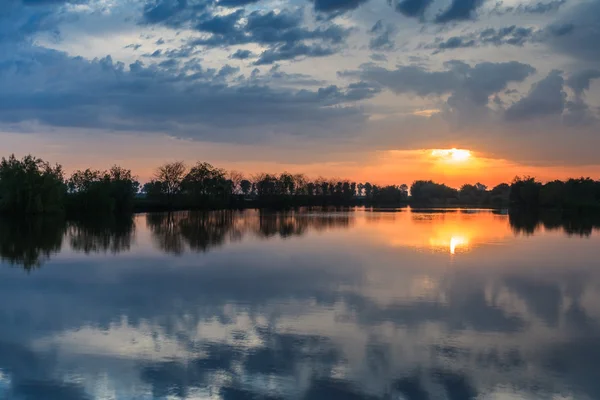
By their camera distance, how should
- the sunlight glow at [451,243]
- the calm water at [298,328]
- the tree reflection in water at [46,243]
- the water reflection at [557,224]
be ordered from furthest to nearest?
the water reflection at [557,224], the sunlight glow at [451,243], the tree reflection in water at [46,243], the calm water at [298,328]

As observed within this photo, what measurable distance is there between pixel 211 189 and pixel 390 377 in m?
82.0

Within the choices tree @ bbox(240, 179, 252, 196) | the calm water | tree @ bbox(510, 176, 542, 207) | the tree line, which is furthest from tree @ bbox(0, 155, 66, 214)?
tree @ bbox(510, 176, 542, 207)

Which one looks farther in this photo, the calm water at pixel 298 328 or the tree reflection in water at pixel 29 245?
the tree reflection in water at pixel 29 245

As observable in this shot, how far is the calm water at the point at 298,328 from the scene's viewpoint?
7.12m

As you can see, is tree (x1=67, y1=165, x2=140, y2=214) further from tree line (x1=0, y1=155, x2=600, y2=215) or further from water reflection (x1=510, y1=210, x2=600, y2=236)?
water reflection (x1=510, y1=210, x2=600, y2=236)

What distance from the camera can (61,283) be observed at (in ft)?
48.3

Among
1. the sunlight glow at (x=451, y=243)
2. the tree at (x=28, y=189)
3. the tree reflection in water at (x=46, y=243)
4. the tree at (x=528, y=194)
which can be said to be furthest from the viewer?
the tree at (x=528, y=194)

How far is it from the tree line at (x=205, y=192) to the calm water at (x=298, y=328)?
31.4m

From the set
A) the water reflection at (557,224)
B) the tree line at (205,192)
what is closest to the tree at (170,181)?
the tree line at (205,192)

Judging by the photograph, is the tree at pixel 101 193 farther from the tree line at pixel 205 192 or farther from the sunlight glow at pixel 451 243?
the sunlight glow at pixel 451 243

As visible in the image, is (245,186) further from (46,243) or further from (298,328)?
(298,328)

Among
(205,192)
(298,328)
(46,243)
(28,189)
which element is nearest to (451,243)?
(46,243)

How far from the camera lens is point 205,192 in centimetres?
8700

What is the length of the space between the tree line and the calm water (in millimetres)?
31385
